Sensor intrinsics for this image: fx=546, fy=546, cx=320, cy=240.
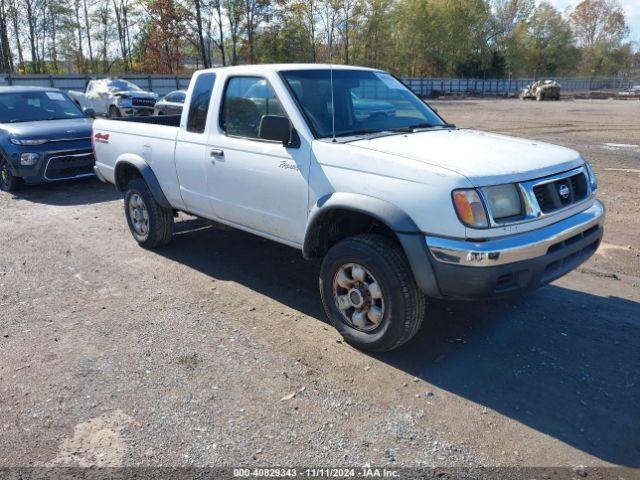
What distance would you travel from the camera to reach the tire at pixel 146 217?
19.6 feet

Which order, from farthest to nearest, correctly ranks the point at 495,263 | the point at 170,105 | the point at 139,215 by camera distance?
the point at 170,105 → the point at 139,215 → the point at 495,263

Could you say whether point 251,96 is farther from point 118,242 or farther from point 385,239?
point 118,242

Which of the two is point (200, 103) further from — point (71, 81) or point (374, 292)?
point (71, 81)

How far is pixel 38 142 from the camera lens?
9109mm

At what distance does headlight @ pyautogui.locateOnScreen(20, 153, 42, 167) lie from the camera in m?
9.04

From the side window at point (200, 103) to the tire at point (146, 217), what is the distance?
3.76 feet

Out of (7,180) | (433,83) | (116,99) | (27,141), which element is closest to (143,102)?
(116,99)

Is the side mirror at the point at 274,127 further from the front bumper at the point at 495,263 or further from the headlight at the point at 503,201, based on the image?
the headlight at the point at 503,201

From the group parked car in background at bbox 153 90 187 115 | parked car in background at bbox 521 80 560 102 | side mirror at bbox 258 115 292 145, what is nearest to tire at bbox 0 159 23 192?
side mirror at bbox 258 115 292 145

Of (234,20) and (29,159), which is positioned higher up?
(234,20)

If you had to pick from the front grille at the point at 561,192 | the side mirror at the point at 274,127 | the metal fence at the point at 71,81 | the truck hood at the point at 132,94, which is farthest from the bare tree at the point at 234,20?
the front grille at the point at 561,192

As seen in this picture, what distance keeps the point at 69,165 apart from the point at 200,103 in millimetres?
5314

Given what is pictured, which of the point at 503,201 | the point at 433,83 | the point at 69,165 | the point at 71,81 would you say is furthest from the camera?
the point at 433,83

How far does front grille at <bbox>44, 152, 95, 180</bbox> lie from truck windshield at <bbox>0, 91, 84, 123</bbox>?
4.52ft
